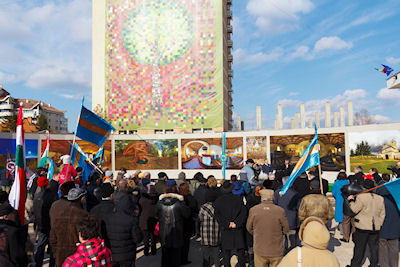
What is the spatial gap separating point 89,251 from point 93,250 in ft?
0.14

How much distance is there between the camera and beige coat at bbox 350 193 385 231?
17.7 feet

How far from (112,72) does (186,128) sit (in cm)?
1297

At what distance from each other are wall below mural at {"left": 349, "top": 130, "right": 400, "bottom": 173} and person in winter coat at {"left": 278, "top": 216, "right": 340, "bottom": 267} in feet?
68.8

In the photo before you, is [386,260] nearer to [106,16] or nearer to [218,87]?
[218,87]

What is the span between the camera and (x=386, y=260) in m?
5.46

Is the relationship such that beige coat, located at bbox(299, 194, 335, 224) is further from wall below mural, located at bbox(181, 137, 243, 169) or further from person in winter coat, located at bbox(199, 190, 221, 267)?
wall below mural, located at bbox(181, 137, 243, 169)

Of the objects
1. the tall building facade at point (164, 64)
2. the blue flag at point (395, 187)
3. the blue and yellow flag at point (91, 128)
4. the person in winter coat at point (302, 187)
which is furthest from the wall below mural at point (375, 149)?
the blue and yellow flag at point (91, 128)

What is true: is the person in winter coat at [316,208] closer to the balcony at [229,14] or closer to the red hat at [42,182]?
the red hat at [42,182]

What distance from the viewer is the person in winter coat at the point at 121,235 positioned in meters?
4.54

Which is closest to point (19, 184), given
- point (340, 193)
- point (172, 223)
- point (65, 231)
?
point (65, 231)

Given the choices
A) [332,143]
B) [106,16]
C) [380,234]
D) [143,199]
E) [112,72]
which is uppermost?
[106,16]

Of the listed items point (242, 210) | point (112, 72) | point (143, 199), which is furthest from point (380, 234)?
point (112, 72)

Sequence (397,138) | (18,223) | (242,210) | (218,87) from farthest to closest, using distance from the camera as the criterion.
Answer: (218,87) < (397,138) < (242,210) < (18,223)

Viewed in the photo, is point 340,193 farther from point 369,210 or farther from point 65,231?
point 65,231
